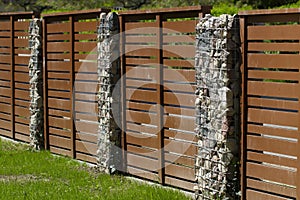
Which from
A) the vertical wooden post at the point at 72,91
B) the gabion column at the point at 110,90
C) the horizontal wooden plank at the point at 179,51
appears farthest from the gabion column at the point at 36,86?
the horizontal wooden plank at the point at 179,51

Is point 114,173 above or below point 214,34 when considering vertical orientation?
below

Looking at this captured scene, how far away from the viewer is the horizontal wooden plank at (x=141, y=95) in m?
9.11

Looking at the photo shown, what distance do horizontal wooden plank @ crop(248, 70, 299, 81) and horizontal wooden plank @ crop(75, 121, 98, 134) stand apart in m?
3.74

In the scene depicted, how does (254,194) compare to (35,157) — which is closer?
(254,194)

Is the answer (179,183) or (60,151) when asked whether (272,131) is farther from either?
(60,151)

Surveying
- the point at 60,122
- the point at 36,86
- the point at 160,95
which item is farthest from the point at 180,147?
the point at 36,86

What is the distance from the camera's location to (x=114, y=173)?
387 inches

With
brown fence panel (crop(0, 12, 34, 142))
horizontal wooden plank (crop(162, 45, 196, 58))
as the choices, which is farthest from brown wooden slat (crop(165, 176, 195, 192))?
brown fence panel (crop(0, 12, 34, 142))

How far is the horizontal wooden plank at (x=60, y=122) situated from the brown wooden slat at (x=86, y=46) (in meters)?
1.24

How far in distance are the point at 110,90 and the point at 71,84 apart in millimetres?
1358

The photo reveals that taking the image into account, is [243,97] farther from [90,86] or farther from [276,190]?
[90,86]

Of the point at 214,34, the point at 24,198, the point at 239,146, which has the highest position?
the point at 214,34

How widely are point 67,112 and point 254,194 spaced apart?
475 cm

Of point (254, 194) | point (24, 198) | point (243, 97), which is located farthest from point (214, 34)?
point (24, 198)
